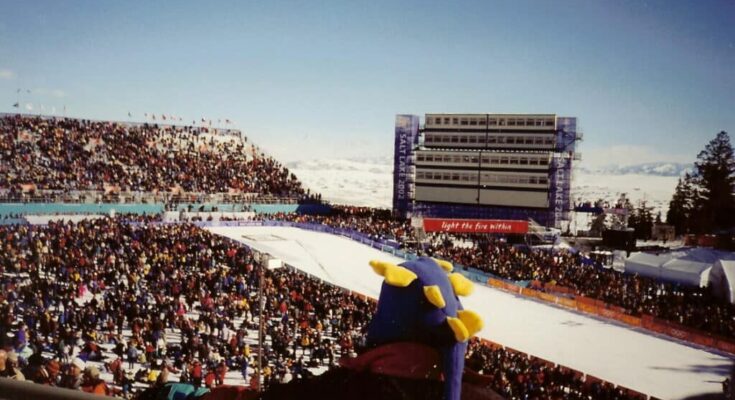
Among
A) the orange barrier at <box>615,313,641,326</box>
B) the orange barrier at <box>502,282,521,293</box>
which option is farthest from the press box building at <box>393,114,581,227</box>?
the orange barrier at <box>615,313,641,326</box>

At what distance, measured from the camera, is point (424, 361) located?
2.04 meters

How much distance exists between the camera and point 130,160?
30.8m

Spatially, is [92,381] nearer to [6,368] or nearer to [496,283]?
[6,368]

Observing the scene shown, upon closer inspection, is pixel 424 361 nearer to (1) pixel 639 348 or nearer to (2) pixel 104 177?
(1) pixel 639 348

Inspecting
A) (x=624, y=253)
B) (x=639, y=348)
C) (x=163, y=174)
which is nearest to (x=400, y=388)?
(x=639, y=348)

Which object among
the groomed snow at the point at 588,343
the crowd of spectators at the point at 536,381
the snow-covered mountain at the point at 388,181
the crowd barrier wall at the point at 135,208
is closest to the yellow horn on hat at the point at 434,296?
the crowd of spectators at the point at 536,381

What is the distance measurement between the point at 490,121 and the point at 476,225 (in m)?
6.52

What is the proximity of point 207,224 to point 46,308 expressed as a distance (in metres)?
16.4

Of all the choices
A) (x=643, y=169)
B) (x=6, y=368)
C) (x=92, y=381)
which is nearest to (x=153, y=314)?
(x=92, y=381)

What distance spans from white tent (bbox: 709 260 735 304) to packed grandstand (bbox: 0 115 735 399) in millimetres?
356

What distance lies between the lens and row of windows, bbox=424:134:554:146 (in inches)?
1246

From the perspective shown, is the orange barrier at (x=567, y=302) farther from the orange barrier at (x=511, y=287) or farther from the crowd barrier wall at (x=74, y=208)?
the crowd barrier wall at (x=74, y=208)

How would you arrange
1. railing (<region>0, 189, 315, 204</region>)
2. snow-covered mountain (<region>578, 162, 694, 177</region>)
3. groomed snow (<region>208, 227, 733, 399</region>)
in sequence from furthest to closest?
snow-covered mountain (<region>578, 162, 694, 177</region>) < railing (<region>0, 189, 315, 204</region>) < groomed snow (<region>208, 227, 733, 399</region>)

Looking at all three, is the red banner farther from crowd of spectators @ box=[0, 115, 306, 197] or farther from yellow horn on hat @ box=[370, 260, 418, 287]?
yellow horn on hat @ box=[370, 260, 418, 287]
